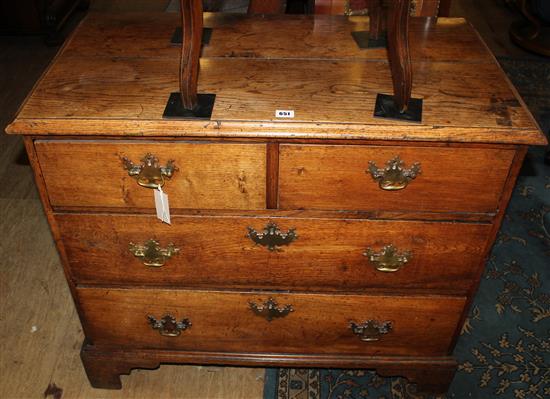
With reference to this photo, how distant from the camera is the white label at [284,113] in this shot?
1.38m

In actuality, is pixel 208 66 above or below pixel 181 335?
above

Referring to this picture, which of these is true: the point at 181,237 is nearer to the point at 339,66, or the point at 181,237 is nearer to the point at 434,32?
the point at 339,66

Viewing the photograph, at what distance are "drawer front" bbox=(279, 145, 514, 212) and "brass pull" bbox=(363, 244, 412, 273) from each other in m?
0.14

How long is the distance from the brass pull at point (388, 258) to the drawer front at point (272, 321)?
140 millimetres

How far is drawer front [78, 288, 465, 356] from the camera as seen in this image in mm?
1723

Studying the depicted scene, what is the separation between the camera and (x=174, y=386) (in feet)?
6.61

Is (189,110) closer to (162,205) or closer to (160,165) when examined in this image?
(160,165)

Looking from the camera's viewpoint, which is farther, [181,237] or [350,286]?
[350,286]

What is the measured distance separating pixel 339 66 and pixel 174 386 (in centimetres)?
120

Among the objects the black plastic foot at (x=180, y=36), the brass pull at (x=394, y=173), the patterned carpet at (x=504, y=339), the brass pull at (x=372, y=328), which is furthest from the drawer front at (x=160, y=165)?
the patterned carpet at (x=504, y=339)

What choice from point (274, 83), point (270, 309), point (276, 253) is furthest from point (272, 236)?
point (274, 83)

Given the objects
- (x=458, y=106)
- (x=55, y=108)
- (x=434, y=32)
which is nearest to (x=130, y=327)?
(x=55, y=108)

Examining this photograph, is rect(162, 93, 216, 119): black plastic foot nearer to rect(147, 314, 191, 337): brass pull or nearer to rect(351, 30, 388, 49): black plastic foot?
rect(351, 30, 388, 49): black plastic foot

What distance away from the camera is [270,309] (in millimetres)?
1732
